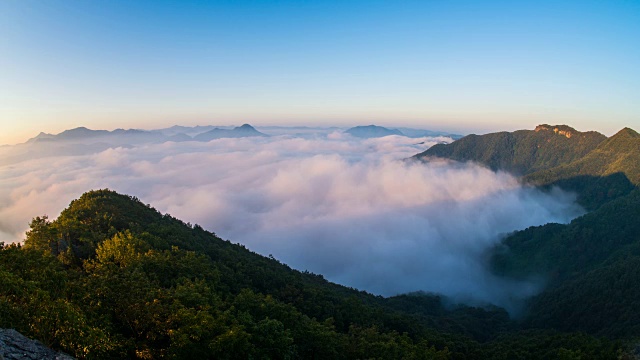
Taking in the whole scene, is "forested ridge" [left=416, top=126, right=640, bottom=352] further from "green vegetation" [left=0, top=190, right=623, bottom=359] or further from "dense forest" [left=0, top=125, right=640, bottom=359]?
"green vegetation" [left=0, top=190, right=623, bottom=359]

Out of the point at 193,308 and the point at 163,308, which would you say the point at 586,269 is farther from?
the point at 163,308

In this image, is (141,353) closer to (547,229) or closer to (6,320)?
(6,320)

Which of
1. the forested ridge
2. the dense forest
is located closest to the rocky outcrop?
the dense forest

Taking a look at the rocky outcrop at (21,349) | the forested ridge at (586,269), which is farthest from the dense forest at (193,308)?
the rocky outcrop at (21,349)

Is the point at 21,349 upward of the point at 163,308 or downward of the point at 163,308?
upward

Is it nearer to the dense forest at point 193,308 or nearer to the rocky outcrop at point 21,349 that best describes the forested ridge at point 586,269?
the dense forest at point 193,308

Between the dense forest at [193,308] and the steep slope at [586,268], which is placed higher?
the dense forest at [193,308]

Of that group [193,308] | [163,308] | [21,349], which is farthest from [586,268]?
[21,349]

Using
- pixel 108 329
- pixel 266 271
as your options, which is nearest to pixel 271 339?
pixel 108 329
